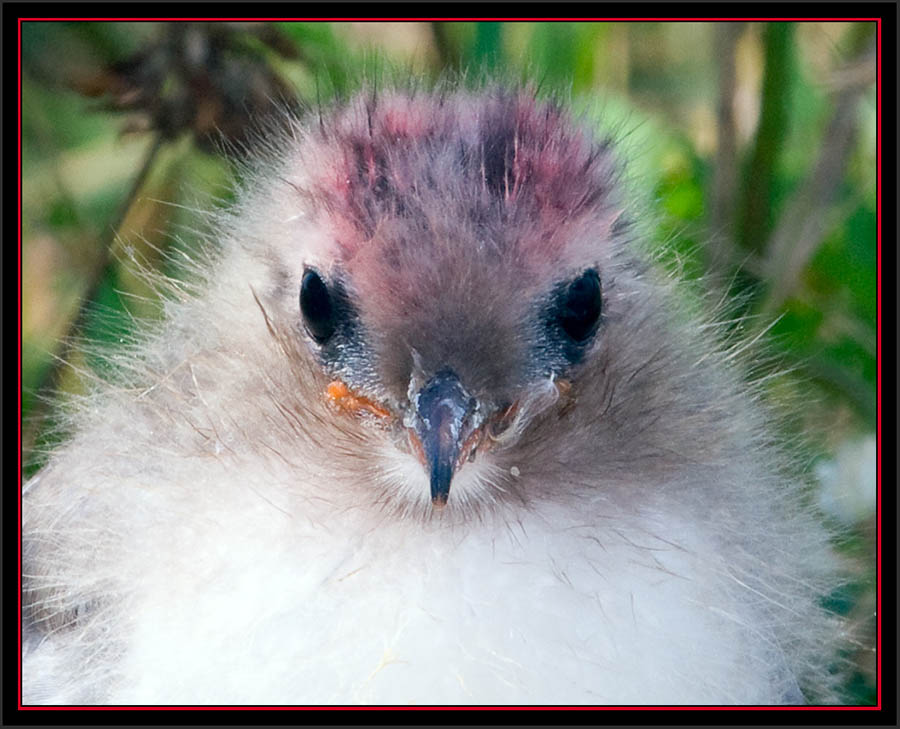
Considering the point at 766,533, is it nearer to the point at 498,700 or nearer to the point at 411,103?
the point at 498,700

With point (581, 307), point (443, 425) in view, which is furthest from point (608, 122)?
point (443, 425)

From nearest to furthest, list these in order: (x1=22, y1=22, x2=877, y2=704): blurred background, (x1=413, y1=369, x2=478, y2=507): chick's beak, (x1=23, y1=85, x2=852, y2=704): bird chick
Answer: (x1=413, y1=369, x2=478, y2=507): chick's beak
(x1=23, y1=85, x2=852, y2=704): bird chick
(x1=22, y1=22, x2=877, y2=704): blurred background

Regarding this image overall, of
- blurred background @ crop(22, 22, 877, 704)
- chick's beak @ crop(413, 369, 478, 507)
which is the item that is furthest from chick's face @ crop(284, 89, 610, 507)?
blurred background @ crop(22, 22, 877, 704)

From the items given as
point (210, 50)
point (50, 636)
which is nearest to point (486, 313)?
point (50, 636)

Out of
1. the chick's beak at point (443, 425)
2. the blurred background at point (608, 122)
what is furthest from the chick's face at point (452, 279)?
the blurred background at point (608, 122)

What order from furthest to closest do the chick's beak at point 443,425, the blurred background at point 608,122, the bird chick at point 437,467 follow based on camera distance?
the blurred background at point 608,122, the bird chick at point 437,467, the chick's beak at point 443,425

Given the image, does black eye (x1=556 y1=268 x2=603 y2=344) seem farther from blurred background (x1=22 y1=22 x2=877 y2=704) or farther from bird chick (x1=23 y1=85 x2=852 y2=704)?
blurred background (x1=22 y1=22 x2=877 y2=704)

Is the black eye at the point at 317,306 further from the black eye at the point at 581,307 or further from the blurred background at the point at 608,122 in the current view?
the blurred background at the point at 608,122
